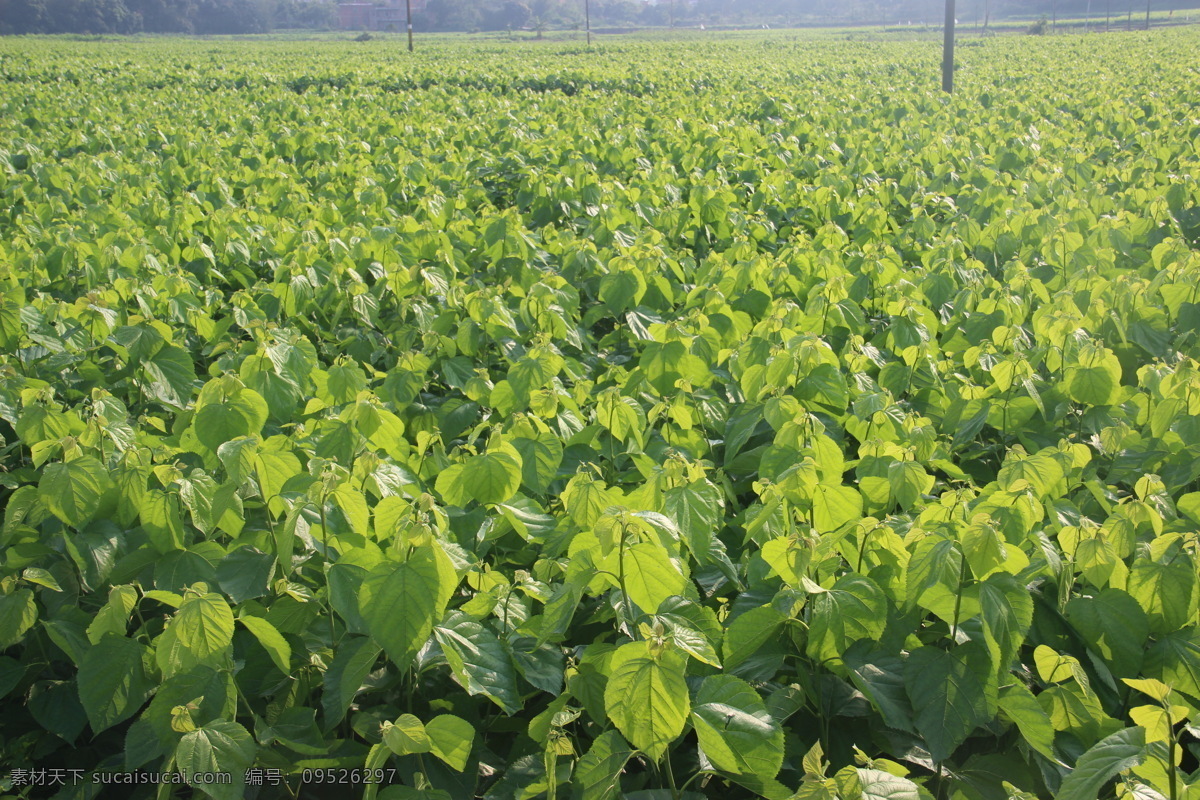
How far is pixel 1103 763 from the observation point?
4.15 feet

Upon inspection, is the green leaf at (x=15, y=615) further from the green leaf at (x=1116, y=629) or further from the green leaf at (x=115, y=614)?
the green leaf at (x=1116, y=629)

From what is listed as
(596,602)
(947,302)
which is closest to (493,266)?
(947,302)

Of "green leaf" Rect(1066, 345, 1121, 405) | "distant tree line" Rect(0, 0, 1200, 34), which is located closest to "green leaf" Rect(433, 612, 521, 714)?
"green leaf" Rect(1066, 345, 1121, 405)

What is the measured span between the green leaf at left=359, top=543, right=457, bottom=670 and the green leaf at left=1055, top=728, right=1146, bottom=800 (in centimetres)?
99

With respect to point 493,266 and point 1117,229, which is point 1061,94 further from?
point 493,266

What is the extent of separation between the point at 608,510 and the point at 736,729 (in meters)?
0.42

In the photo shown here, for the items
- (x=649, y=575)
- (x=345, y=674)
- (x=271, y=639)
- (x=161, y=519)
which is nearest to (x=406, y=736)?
(x=345, y=674)

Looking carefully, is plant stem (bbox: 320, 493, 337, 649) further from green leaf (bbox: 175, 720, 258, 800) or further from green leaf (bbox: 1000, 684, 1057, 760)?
green leaf (bbox: 1000, 684, 1057, 760)

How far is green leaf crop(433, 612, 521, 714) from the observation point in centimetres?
152

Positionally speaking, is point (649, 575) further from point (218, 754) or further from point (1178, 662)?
point (1178, 662)

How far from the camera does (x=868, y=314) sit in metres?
3.83

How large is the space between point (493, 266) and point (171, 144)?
6.03m

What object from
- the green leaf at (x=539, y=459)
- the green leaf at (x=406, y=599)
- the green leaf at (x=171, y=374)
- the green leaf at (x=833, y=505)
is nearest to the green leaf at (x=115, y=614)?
the green leaf at (x=406, y=599)

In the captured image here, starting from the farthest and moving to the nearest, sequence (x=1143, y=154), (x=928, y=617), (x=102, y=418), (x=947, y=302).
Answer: (x=1143, y=154)
(x=947, y=302)
(x=102, y=418)
(x=928, y=617)
